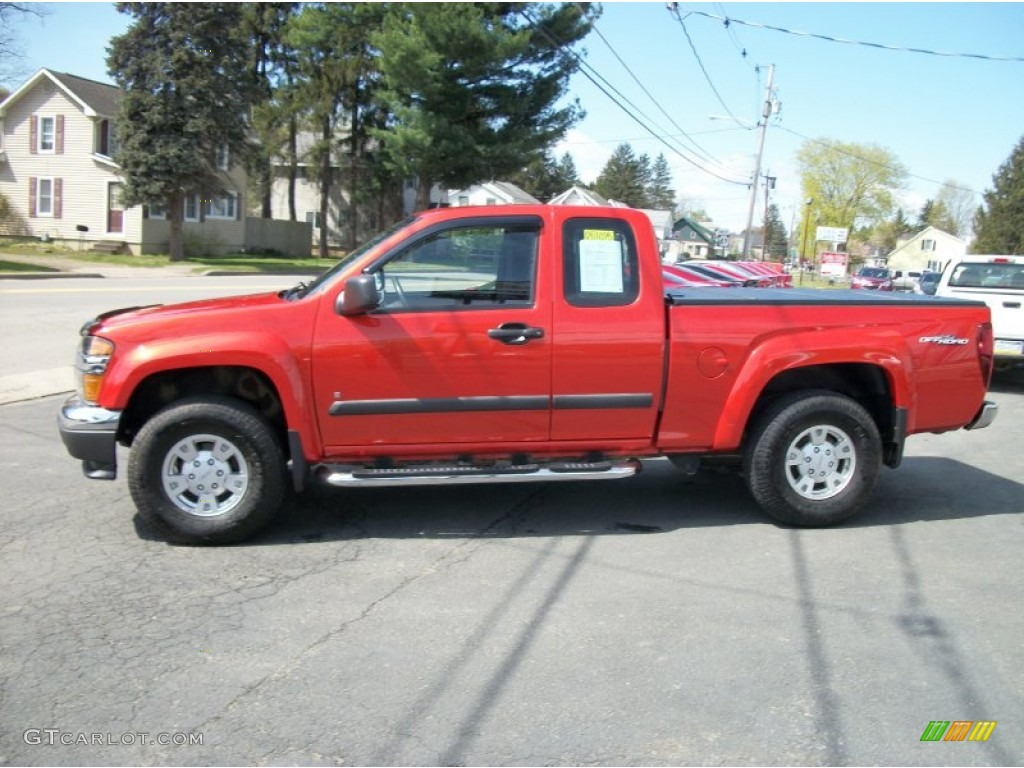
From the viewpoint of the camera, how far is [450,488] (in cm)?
641

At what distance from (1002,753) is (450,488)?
13.1ft

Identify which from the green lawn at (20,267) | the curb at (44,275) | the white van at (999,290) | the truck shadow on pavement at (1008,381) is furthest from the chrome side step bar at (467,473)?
the green lawn at (20,267)

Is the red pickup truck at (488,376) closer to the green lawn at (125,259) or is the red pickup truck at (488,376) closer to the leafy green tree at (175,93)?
the green lawn at (125,259)

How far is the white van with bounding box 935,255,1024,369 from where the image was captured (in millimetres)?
11367

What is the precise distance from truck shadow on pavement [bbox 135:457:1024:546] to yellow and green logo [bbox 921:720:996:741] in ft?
7.74

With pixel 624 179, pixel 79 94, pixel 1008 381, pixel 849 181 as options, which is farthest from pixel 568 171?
pixel 1008 381

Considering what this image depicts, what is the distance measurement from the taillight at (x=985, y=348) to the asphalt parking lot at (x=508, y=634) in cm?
101

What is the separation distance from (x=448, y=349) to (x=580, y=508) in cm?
163

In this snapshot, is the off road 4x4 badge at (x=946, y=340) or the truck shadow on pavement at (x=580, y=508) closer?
the truck shadow on pavement at (x=580, y=508)

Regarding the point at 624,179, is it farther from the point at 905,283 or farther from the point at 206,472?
the point at 206,472

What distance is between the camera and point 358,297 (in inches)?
191

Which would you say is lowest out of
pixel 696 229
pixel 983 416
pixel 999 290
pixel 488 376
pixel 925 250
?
pixel 983 416

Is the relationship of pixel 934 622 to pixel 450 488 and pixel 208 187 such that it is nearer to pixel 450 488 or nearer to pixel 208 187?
pixel 450 488

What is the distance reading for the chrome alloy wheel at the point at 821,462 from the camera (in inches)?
218
